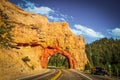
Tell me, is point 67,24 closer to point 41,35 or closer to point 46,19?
point 46,19

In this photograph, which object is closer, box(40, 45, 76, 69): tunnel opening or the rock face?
the rock face

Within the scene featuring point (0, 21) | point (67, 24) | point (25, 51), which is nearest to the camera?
point (0, 21)

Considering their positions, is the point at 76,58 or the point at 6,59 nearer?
the point at 6,59

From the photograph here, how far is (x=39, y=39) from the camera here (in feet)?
212

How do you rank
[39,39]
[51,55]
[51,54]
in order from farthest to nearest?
1. [51,55]
2. [51,54]
3. [39,39]

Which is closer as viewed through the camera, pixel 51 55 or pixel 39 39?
pixel 39 39

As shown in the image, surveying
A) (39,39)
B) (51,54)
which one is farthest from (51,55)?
(39,39)

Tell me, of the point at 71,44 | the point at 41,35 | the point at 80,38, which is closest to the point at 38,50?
the point at 41,35

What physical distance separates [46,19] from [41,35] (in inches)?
364

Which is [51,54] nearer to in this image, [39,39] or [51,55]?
[51,55]

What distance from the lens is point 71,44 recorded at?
251 feet

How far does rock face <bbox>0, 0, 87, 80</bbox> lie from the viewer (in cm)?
5778

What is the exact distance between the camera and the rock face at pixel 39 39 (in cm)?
5778

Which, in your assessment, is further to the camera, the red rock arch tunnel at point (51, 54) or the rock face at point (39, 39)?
the red rock arch tunnel at point (51, 54)
